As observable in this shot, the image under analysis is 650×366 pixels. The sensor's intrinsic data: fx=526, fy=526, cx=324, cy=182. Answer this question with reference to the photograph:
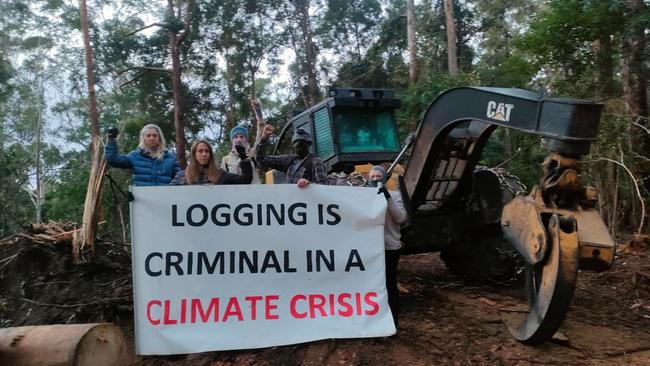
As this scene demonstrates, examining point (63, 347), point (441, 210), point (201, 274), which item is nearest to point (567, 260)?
point (441, 210)

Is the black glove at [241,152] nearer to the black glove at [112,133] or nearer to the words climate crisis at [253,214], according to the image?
the words climate crisis at [253,214]

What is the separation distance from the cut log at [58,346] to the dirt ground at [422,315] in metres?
0.97

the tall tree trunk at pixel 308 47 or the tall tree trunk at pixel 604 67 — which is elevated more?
the tall tree trunk at pixel 308 47

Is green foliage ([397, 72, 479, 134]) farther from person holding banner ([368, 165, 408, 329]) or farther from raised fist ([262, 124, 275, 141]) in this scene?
person holding banner ([368, 165, 408, 329])

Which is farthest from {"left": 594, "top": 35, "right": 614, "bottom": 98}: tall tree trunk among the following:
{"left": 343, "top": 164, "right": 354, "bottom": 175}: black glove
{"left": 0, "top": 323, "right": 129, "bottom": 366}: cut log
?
{"left": 0, "top": 323, "right": 129, "bottom": 366}: cut log

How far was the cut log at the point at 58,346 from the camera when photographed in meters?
2.82

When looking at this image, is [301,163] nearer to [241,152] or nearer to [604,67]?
[241,152]

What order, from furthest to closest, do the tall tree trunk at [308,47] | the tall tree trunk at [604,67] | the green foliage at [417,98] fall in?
the tall tree trunk at [308,47] → the green foliage at [417,98] → the tall tree trunk at [604,67]

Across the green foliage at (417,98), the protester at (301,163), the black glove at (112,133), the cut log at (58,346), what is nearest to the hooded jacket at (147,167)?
the black glove at (112,133)

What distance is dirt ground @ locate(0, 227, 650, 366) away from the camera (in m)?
3.87

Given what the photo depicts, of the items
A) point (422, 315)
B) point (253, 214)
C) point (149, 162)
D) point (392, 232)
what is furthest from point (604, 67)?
point (149, 162)

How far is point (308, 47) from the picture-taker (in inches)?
1064

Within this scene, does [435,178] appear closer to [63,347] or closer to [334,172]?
[334,172]

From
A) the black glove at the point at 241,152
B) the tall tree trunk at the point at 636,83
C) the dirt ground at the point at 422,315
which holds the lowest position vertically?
the dirt ground at the point at 422,315
